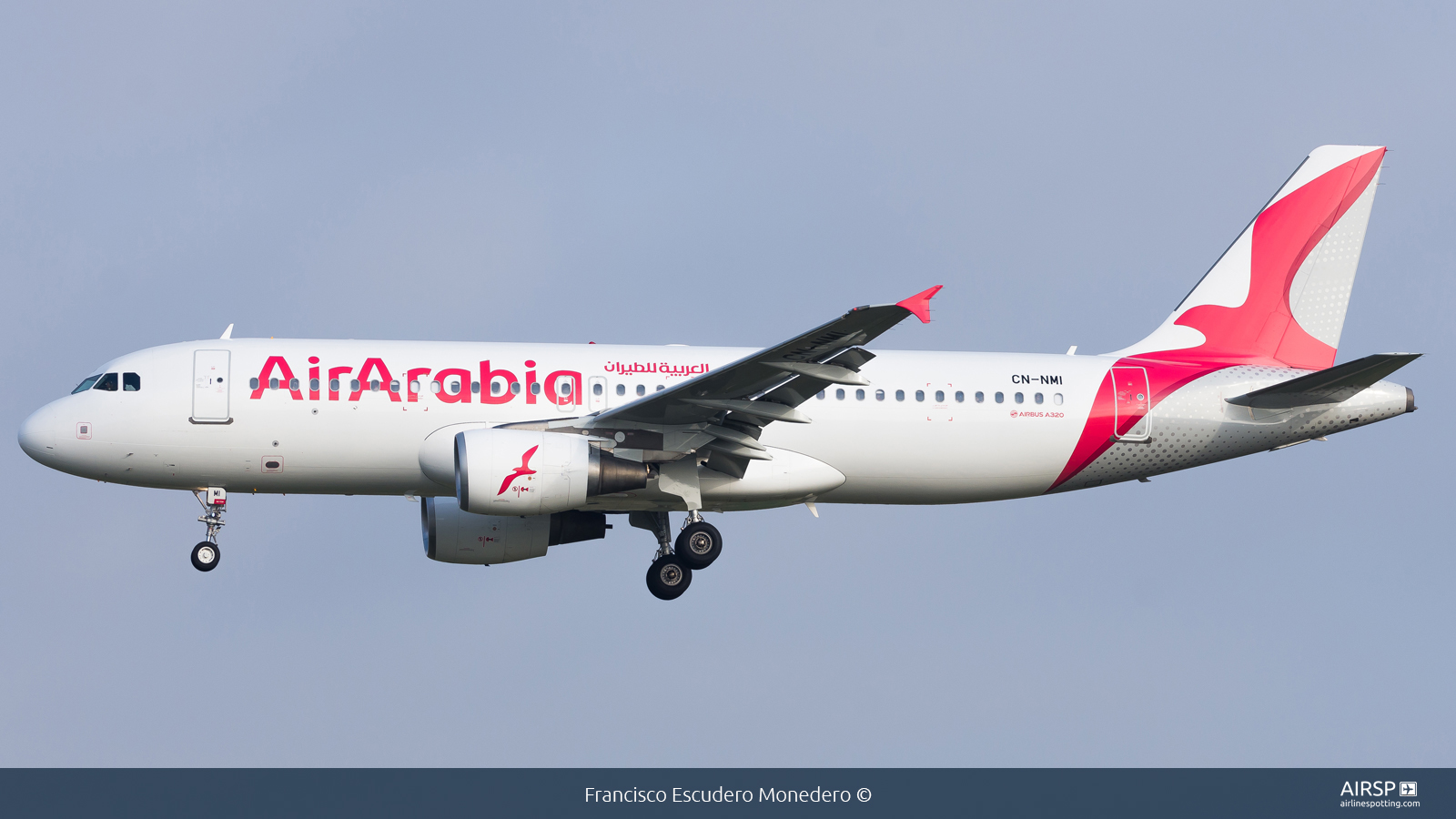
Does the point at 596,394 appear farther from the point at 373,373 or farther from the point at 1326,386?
the point at 1326,386

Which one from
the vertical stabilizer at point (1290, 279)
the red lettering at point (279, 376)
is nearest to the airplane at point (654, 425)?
the red lettering at point (279, 376)

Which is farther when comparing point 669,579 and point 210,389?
point 669,579

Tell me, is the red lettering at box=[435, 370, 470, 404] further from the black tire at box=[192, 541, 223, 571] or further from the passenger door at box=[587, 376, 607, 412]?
the black tire at box=[192, 541, 223, 571]

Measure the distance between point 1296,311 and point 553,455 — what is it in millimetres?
16147

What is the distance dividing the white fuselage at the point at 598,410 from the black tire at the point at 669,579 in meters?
1.38

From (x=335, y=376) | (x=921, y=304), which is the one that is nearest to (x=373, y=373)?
(x=335, y=376)

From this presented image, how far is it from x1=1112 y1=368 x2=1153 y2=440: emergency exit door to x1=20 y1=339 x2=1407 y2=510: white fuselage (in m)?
0.16

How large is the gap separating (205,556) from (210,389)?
297 centimetres

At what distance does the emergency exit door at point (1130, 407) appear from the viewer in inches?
1115

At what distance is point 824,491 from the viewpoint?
88.8ft

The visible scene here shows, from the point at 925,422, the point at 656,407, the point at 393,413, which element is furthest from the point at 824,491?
the point at 393,413

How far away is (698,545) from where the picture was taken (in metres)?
26.8

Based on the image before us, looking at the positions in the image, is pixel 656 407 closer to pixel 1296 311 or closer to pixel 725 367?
pixel 725 367

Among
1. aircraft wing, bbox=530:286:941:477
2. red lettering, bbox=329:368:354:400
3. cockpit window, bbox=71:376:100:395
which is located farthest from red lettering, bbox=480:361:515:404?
cockpit window, bbox=71:376:100:395
